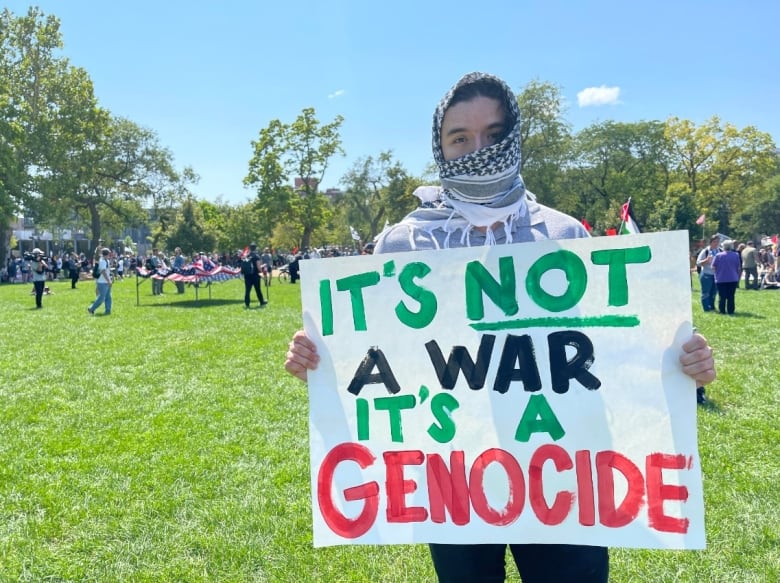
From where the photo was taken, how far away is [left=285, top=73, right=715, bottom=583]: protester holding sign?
5.80ft

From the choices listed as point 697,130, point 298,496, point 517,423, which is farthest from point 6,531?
point 697,130

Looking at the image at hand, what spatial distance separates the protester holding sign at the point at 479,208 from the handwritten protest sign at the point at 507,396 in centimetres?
11

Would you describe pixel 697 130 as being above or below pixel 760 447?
above

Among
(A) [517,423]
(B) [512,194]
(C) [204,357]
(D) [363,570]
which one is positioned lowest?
(D) [363,570]

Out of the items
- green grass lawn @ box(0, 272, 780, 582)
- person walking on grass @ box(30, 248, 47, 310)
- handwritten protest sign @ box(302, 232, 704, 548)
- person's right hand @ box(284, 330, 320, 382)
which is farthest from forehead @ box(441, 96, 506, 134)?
person walking on grass @ box(30, 248, 47, 310)

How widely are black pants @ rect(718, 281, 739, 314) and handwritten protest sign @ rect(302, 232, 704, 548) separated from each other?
1357 centimetres

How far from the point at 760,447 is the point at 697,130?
5497 cm

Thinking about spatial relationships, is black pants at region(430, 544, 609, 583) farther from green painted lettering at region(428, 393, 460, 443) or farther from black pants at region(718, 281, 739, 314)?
black pants at region(718, 281, 739, 314)

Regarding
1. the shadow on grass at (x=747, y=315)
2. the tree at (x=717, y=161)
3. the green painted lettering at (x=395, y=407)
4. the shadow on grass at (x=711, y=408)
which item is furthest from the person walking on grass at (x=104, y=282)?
the tree at (x=717, y=161)

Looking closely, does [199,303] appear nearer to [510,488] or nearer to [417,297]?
[417,297]

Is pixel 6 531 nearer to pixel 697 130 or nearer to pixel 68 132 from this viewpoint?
pixel 68 132

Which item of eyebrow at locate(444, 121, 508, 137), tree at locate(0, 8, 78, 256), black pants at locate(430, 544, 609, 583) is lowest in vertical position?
black pants at locate(430, 544, 609, 583)

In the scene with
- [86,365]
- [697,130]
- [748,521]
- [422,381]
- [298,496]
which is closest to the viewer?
[422,381]

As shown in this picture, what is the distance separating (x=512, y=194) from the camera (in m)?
1.83
